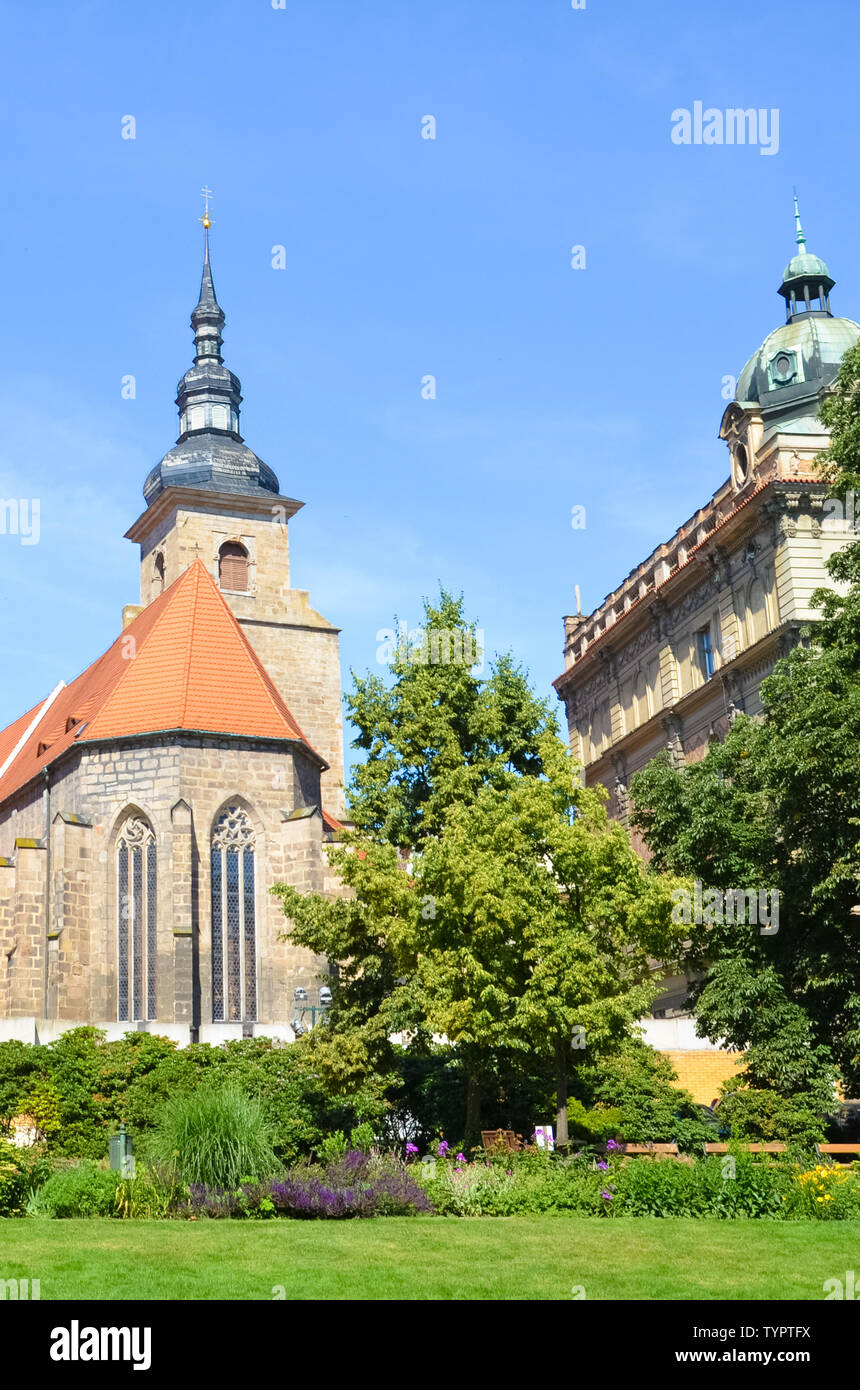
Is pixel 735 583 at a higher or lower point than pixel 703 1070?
higher

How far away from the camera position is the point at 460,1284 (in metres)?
12.7

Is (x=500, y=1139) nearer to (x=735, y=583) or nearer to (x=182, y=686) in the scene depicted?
(x=182, y=686)

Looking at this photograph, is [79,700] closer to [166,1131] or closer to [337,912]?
[337,912]

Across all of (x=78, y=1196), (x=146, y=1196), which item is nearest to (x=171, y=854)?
(x=146, y=1196)

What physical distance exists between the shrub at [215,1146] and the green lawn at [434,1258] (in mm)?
2164

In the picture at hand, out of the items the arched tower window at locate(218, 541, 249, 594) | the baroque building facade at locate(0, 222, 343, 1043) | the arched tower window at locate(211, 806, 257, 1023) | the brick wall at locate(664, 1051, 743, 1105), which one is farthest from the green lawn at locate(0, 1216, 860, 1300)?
the arched tower window at locate(218, 541, 249, 594)

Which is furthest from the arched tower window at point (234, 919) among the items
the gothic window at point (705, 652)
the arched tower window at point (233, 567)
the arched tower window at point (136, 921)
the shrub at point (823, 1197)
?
the shrub at point (823, 1197)

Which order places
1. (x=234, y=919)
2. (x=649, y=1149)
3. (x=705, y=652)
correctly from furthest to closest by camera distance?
(x=705, y=652) < (x=234, y=919) < (x=649, y=1149)

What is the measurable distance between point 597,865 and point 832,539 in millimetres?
21504

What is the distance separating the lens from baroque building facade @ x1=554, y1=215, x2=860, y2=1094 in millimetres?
42969

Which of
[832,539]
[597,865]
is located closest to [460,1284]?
[597,865]

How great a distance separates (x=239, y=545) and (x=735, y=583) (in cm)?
2008

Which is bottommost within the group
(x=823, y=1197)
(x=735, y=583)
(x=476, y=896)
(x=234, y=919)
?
(x=823, y=1197)

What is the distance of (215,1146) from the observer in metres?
20.5
